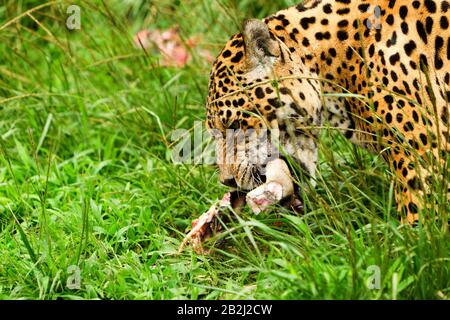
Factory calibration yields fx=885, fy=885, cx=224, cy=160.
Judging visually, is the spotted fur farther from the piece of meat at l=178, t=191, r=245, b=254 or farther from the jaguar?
the piece of meat at l=178, t=191, r=245, b=254

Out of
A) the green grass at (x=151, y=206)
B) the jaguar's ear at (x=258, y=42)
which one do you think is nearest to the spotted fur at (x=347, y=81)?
the jaguar's ear at (x=258, y=42)

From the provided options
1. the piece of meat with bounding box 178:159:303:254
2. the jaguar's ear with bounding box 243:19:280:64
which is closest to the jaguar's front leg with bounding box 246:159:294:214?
the piece of meat with bounding box 178:159:303:254

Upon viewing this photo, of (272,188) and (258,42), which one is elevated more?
(258,42)

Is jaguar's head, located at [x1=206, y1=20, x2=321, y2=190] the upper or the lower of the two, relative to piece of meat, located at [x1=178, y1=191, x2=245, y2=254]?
upper

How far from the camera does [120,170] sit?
22.8 ft

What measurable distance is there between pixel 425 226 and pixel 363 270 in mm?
433

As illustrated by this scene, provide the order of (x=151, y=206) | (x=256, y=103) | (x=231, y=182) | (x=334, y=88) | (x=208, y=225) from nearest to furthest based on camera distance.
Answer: (x=256, y=103), (x=334, y=88), (x=231, y=182), (x=208, y=225), (x=151, y=206)

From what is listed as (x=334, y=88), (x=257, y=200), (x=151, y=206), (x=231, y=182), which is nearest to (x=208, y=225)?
(x=231, y=182)

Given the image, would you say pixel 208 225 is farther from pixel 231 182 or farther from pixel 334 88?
pixel 334 88

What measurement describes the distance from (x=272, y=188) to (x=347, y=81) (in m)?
0.78

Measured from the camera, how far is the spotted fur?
16.1ft

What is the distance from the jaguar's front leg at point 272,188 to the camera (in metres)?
5.18

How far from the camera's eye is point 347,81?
5262 millimetres
